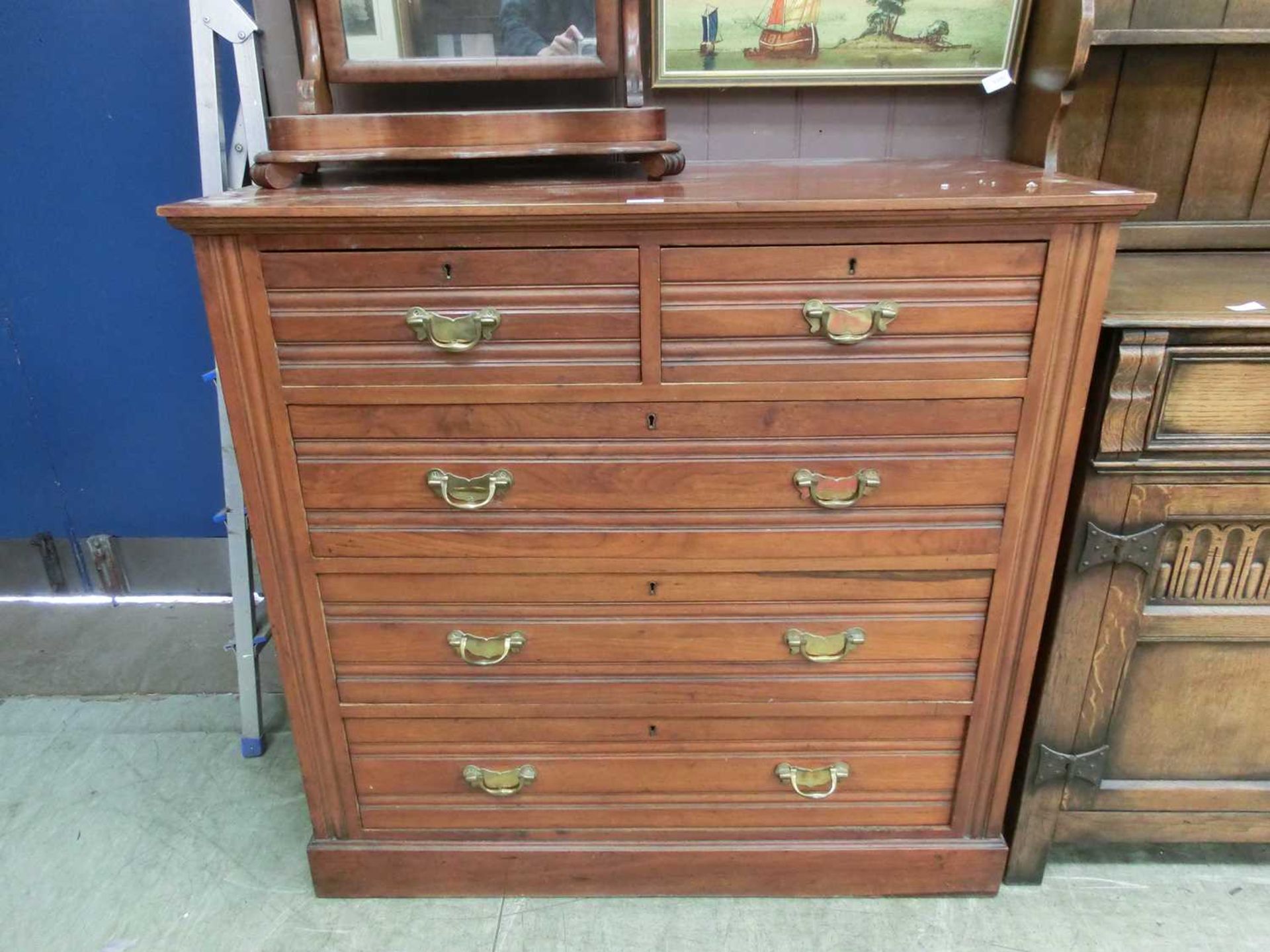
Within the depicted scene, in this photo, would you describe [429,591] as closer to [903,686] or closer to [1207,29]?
[903,686]

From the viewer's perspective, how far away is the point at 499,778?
1.51m

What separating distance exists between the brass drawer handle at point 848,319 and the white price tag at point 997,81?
631 millimetres

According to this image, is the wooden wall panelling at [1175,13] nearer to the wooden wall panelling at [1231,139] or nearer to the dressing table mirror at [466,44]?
the wooden wall panelling at [1231,139]

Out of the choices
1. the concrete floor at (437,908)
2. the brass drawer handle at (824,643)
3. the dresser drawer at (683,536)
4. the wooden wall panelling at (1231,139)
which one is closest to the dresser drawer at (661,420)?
the dresser drawer at (683,536)

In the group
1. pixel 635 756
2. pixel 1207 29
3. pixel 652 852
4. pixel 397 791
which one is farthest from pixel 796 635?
pixel 1207 29

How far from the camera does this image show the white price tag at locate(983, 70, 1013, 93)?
1.52 metres

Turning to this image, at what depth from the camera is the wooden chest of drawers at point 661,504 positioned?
1.16 m

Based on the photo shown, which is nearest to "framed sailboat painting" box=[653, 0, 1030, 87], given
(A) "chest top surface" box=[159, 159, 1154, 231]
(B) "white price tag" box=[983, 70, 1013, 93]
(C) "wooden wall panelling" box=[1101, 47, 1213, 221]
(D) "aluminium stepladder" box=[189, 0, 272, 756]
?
(B) "white price tag" box=[983, 70, 1013, 93]

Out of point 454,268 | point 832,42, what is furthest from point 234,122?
point 832,42

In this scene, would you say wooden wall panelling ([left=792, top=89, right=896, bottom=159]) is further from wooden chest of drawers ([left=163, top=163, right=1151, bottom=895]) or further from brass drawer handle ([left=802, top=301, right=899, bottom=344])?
brass drawer handle ([left=802, top=301, right=899, bottom=344])

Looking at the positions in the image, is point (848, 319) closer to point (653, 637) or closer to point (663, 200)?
point (663, 200)

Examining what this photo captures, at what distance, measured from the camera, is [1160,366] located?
3.97ft

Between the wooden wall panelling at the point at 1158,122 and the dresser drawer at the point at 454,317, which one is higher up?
the wooden wall panelling at the point at 1158,122

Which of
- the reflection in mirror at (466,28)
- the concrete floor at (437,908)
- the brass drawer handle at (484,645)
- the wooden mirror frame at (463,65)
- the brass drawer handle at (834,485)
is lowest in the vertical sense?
the concrete floor at (437,908)
